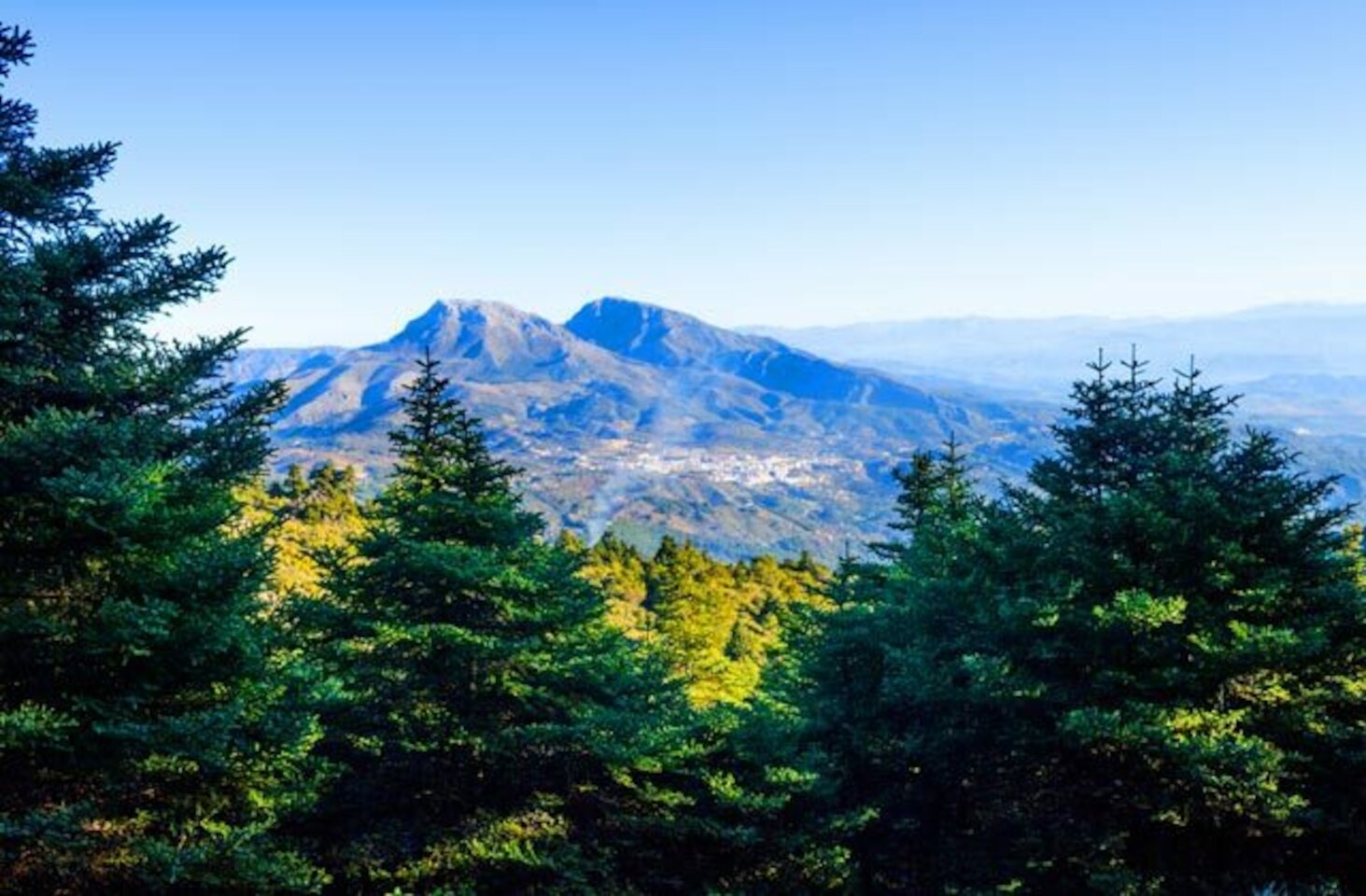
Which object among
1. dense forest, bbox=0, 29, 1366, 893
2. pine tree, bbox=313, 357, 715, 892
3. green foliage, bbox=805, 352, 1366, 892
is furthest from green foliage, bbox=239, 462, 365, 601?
green foliage, bbox=805, 352, 1366, 892

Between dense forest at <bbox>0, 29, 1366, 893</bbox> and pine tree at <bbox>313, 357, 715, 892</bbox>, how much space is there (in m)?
0.08

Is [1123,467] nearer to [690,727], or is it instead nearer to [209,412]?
[690,727]

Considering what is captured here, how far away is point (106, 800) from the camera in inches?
435

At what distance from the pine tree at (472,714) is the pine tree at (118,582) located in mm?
3548

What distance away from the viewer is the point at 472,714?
16547 mm

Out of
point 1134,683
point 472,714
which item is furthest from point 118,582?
point 1134,683

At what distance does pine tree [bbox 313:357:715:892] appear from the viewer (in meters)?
15.6

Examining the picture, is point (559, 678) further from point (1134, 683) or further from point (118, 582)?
point (1134, 683)

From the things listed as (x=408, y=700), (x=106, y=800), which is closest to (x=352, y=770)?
(x=408, y=700)

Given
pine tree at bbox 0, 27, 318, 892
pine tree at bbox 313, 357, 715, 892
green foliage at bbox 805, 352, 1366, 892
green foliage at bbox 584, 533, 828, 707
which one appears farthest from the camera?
green foliage at bbox 584, 533, 828, 707

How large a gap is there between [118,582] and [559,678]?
9.15 m

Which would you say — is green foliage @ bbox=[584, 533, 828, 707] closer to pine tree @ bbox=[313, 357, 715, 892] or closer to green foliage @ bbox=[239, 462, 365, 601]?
pine tree @ bbox=[313, 357, 715, 892]

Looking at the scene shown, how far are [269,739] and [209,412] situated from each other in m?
5.20

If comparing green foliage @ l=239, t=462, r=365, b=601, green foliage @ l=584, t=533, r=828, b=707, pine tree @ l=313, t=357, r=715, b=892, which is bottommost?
green foliage @ l=584, t=533, r=828, b=707
